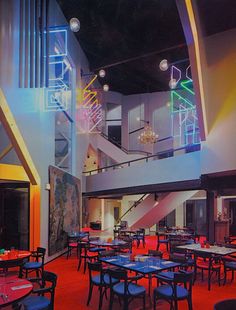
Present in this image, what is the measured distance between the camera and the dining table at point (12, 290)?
3.64 meters

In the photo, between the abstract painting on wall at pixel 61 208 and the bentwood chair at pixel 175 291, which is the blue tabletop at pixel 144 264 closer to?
the bentwood chair at pixel 175 291

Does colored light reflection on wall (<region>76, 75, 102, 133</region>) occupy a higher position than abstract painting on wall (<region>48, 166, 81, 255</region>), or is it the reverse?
colored light reflection on wall (<region>76, 75, 102, 133</region>)

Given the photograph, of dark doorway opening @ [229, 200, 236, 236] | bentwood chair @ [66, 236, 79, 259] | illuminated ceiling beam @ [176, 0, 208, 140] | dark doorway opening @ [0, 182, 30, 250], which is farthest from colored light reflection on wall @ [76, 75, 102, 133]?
dark doorway opening @ [229, 200, 236, 236]

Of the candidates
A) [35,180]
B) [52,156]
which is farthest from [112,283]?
[52,156]

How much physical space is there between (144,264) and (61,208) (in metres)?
6.12

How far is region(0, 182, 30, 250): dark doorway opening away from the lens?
31.2 feet

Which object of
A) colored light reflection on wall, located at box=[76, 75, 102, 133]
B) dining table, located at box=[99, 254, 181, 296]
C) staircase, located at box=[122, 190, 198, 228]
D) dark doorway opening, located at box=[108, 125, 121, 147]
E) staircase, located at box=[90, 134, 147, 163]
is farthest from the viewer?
dark doorway opening, located at box=[108, 125, 121, 147]

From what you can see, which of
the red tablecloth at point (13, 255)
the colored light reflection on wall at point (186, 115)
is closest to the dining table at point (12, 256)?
the red tablecloth at point (13, 255)

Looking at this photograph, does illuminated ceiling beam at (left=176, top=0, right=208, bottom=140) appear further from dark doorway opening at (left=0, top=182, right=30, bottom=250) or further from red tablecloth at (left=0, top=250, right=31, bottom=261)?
red tablecloth at (left=0, top=250, right=31, bottom=261)

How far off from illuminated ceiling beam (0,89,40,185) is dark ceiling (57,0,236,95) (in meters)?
5.37

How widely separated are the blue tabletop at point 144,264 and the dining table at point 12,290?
6.50ft

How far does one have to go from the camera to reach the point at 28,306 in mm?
4398

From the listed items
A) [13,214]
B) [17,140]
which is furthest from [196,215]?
[17,140]

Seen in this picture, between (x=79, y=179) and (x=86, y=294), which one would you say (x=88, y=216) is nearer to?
(x=79, y=179)
